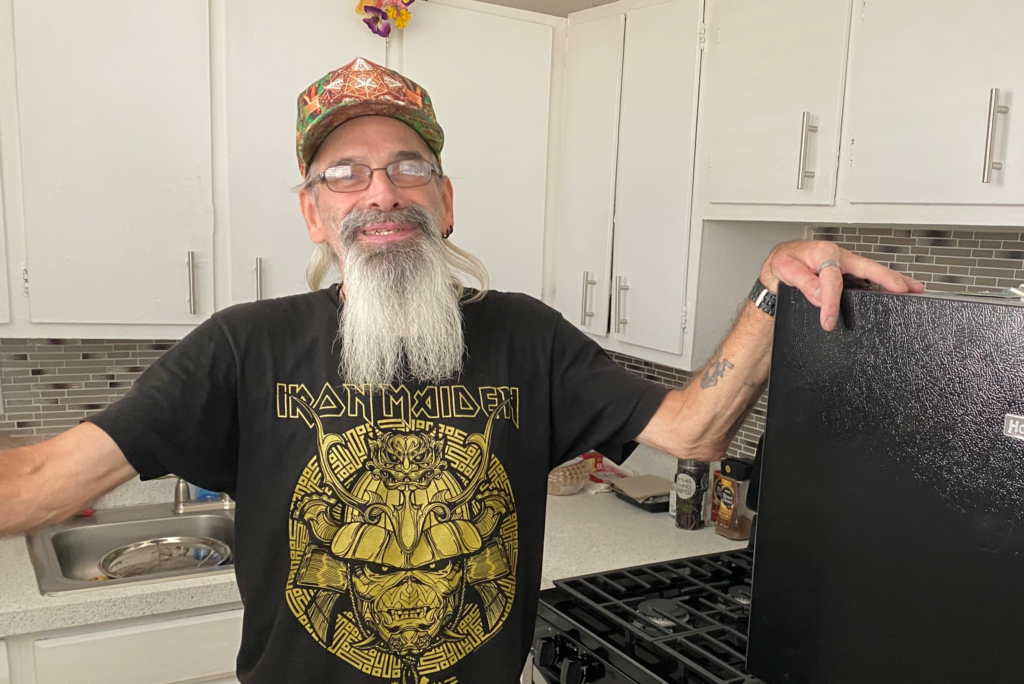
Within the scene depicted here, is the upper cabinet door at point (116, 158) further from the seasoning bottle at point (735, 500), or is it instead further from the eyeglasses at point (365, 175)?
the seasoning bottle at point (735, 500)

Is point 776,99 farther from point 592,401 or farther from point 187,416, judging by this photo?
point 187,416

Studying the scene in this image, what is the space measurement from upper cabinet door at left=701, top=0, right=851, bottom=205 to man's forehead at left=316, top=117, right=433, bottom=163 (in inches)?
35.1

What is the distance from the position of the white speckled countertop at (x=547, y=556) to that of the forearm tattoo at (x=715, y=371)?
0.97 meters

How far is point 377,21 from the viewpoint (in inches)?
89.3

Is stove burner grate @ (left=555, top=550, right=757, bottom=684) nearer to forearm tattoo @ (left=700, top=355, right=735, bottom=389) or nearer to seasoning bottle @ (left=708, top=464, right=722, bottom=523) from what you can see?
seasoning bottle @ (left=708, top=464, right=722, bottom=523)

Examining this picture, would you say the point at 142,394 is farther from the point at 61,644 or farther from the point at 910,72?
the point at 910,72

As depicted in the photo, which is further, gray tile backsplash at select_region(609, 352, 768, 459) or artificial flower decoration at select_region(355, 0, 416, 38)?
gray tile backsplash at select_region(609, 352, 768, 459)

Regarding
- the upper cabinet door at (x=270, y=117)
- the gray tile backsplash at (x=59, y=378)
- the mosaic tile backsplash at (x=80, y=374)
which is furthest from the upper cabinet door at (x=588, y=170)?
the gray tile backsplash at (x=59, y=378)

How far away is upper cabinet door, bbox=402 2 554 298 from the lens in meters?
2.39

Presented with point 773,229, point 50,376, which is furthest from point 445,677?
point 50,376

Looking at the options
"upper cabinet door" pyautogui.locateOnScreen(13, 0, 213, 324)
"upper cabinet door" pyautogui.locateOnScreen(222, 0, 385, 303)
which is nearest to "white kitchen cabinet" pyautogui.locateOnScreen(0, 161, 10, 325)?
"upper cabinet door" pyautogui.locateOnScreen(13, 0, 213, 324)

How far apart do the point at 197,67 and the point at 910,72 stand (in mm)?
1660

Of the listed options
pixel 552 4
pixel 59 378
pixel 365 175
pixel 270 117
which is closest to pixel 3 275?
pixel 59 378

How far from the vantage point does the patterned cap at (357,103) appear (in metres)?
1.27
